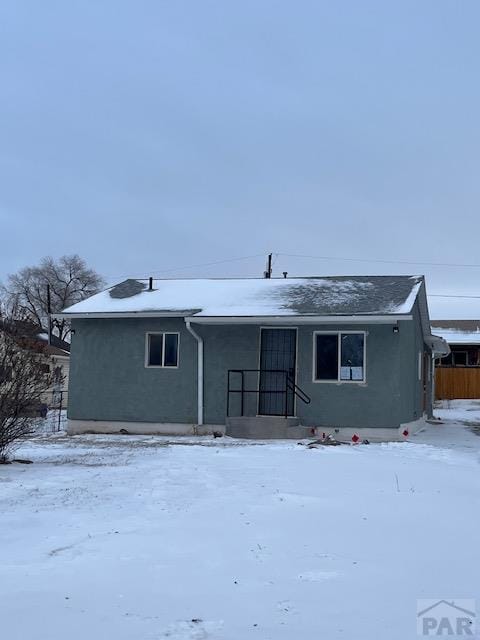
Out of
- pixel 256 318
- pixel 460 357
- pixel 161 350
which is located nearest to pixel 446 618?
pixel 256 318

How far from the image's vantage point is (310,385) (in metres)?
16.0

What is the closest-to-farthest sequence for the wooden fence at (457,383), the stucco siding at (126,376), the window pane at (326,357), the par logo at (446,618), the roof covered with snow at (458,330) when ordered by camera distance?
the par logo at (446,618) < the window pane at (326,357) < the stucco siding at (126,376) < the wooden fence at (457,383) < the roof covered with snow at (458,330)

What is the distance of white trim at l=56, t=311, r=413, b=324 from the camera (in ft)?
49.6

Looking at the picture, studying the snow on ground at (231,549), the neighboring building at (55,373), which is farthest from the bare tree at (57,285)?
the snow on ground at (231,549)

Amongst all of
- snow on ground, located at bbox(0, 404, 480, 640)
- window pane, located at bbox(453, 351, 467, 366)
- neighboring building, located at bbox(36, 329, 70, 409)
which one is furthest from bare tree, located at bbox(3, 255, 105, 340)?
snow on ground, located at bbox(0, 404, 480, 640)

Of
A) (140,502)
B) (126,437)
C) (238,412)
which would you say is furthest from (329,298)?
(140,502)

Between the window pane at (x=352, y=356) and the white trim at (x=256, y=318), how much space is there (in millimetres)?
458

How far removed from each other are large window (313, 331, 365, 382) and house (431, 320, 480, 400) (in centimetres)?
1960

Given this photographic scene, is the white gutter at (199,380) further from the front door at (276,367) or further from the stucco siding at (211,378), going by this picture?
the front door at (276,367)

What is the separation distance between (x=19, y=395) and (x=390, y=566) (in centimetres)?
705

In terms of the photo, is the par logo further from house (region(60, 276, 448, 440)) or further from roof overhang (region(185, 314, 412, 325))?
roof overhang (region(185, 314, 412, 325))

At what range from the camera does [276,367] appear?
53.8 feet

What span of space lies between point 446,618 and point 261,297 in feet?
44.7

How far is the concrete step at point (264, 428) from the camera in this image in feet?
49.8
